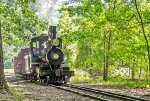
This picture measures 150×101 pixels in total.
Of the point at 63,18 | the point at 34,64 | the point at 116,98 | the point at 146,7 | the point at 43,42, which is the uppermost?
the point at 63,18

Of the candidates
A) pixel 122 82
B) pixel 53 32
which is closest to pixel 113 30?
pixel 122 82

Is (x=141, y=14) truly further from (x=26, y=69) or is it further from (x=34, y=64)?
(x=26, y=69)

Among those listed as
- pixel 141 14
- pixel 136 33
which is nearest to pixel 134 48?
pixel 136 33

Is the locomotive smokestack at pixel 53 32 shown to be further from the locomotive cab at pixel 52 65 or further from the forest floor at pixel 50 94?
the forest floor at pixel 50 94

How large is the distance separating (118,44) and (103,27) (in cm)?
350

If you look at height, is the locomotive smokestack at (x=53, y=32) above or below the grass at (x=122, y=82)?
above

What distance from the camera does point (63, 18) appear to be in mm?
40219

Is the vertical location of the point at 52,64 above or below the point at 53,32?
below

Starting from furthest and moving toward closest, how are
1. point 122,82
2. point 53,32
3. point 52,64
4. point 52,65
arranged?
point 122,82 → point 52,65 → point 53,32 → point 52,64

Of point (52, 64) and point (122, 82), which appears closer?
point (52, 64)

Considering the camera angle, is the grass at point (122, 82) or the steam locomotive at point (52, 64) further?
the steam locomotive at point (52, 64)

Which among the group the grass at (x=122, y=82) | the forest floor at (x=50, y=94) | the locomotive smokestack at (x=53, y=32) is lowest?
the forest floor at (x=50, y=94)

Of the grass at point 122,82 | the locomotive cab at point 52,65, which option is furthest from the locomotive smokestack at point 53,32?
the grass at point 122,82

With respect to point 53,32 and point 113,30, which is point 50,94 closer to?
point 53,32
